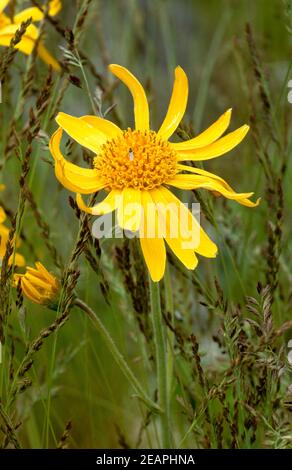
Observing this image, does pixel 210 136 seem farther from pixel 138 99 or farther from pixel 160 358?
pixel 160 358

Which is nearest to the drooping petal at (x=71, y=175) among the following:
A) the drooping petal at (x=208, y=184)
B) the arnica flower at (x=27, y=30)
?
the drooping petal at (x=208, y=184)

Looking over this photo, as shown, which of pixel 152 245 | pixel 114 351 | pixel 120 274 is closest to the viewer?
pixel 152 245

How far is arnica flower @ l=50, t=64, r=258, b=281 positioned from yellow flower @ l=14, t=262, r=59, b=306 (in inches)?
5.7

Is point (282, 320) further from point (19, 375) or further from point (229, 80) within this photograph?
point (229, 80)

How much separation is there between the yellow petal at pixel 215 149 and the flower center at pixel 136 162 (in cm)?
3

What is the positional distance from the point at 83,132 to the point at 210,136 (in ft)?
0.66

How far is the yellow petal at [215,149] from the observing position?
119cm

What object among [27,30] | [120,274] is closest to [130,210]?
[120,274]

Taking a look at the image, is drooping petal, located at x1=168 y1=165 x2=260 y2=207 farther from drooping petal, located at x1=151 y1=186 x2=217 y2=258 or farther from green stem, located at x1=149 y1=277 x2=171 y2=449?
green stem, located at x1=149 y1=277 x2=171 y2=449

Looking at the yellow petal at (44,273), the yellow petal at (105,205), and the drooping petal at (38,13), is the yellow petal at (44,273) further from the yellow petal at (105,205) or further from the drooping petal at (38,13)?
the drooping petal at (38,13)

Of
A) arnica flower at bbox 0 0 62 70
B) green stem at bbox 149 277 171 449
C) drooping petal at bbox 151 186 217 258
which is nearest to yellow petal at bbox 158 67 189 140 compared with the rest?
drooping petal at bbox 151 186 217 258

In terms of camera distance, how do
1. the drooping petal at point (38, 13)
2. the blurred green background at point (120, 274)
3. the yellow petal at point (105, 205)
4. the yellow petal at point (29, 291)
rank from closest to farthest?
the yellow petal at point (105, 205) < the yellow petal at point (29, 291) < the blurred green background at point (120, 274) < the drooping petal at point (38, 13)

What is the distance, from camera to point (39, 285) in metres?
1.15

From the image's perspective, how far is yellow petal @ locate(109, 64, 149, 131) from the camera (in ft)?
4.05
